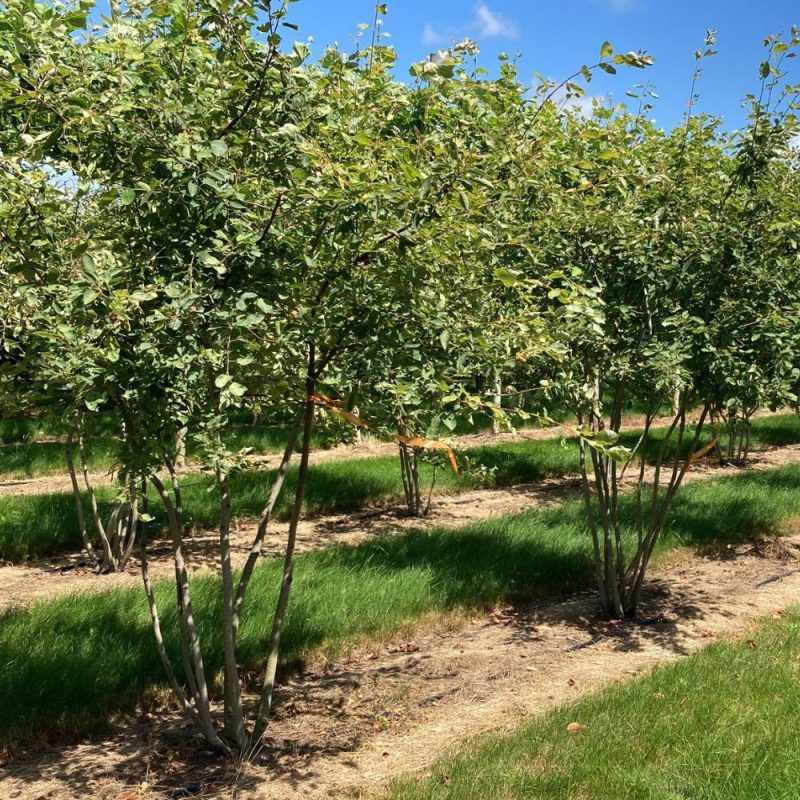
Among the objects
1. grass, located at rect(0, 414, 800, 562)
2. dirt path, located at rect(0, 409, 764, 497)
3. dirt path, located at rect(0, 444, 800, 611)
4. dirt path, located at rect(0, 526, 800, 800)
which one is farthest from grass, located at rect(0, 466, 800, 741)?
dirt path, located at rect(0, 409, 764, 497)

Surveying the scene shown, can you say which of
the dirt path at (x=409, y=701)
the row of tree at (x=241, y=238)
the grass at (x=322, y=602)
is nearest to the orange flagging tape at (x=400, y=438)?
the row of tree at (x=241, y=238)

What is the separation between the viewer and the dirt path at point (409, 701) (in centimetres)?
429

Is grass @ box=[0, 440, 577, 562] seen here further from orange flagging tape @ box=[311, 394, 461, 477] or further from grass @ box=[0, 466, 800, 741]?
orange flagging tape @ box=[311, 394, 461, 477]

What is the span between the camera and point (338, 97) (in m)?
3.45

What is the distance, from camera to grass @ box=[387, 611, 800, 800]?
3725mm

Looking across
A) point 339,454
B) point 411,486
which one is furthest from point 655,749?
point 339,454

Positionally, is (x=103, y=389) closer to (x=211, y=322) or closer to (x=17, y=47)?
(x=211, y=322)

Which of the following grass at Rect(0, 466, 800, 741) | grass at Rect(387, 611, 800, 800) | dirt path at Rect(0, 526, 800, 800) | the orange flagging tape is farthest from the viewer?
grass at Rect(0, 466, 800, 741)

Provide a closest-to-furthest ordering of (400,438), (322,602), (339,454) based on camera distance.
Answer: (400,438) → (322,602) → (339,454)

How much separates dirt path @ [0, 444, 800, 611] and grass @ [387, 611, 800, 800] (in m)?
3.85

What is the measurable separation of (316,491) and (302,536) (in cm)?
150

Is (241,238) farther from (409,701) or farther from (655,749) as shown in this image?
(409,701)

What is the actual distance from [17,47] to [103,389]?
4.00 ft

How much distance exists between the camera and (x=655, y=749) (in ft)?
13.3
